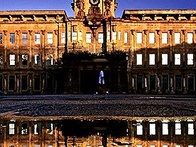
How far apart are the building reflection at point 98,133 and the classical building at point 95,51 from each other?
3395 centimetres

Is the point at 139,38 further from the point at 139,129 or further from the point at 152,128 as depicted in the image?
the point at 139,129

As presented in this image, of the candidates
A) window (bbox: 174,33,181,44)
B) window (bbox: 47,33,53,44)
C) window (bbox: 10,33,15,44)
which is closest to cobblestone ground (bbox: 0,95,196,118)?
window (bbox: 47,33,53,44)

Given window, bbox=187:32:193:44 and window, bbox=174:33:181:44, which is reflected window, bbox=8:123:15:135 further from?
window, bbox=187:32:193:44

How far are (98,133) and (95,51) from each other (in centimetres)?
3789

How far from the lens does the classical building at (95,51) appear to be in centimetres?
4497

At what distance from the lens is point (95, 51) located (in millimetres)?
45625

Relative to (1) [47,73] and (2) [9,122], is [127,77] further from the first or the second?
(2) [9,122]

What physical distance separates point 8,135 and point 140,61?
38569mm

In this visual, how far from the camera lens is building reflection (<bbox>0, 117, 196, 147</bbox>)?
6793 mm

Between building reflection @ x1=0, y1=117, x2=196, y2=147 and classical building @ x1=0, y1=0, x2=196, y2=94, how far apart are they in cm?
3395

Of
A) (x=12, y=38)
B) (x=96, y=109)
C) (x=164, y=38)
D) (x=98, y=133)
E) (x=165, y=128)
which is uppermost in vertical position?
(x=12, y=38)

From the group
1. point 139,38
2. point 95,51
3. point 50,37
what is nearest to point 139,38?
point 139,38

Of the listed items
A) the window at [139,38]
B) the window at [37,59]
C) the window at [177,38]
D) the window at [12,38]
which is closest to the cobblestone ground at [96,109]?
the window at [37,59]

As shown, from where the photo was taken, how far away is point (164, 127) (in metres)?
9.59
